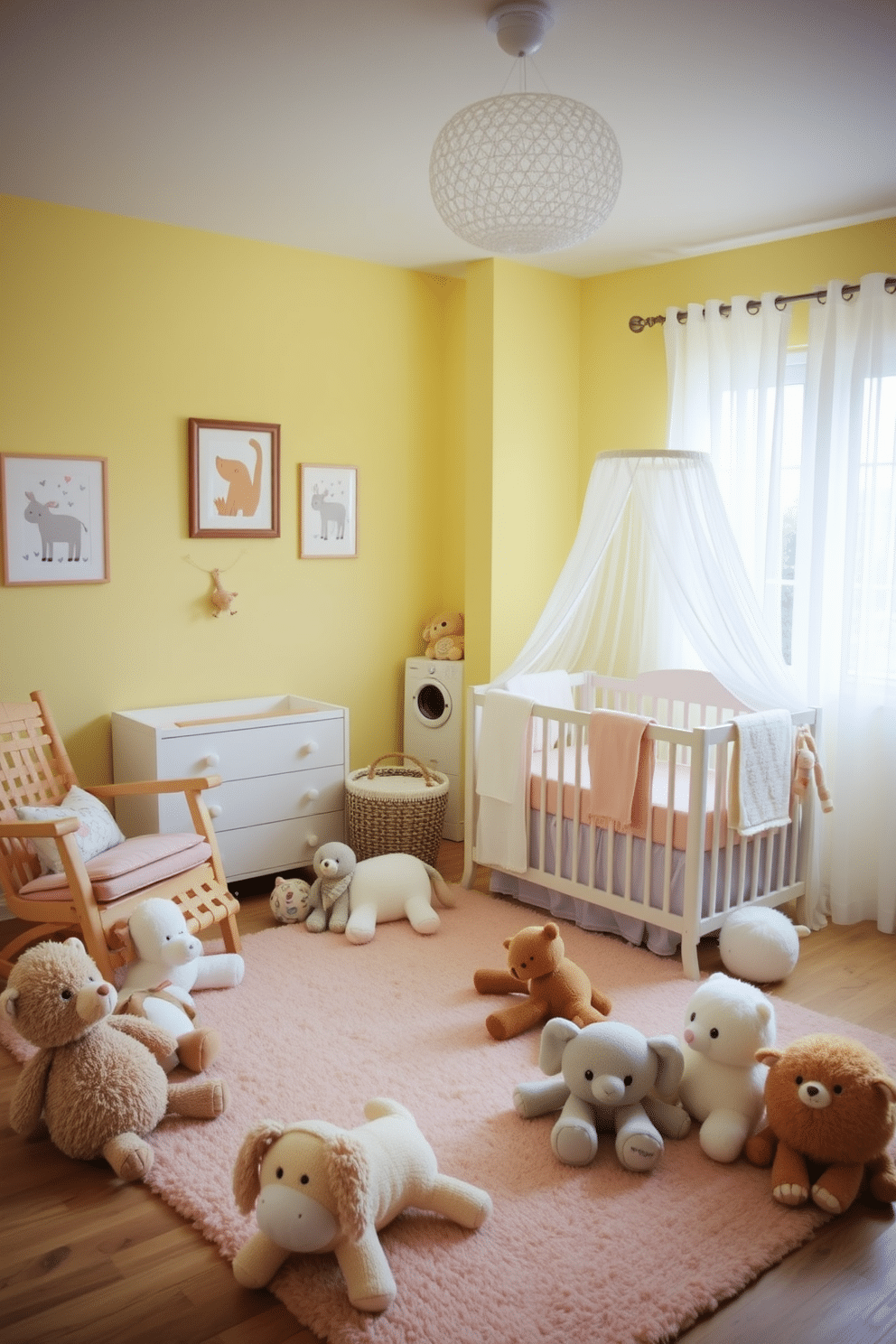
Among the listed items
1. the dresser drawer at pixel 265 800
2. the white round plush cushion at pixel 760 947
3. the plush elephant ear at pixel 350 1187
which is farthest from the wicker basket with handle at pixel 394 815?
the plush elephant ear at pixel 350 1187

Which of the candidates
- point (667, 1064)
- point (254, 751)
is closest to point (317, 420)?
point (254, 751)

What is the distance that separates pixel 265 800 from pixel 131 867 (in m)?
0.94

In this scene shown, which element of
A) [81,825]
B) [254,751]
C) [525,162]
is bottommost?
[81,825]

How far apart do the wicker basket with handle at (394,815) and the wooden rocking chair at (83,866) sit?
2.48 feet

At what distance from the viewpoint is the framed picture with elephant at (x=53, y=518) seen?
3.75 metres

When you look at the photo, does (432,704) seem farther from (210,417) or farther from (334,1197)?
(334,1197)

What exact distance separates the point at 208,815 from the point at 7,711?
0.74m

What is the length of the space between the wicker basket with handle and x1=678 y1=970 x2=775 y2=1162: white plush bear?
1.71 meters

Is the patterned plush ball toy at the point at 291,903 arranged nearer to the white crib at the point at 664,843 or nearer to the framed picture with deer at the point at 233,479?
the white crib at the point at 664,843

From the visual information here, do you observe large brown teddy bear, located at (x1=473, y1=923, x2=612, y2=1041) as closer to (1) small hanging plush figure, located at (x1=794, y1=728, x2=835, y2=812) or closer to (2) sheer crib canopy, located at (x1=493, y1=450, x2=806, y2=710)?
(1) small hanging plush figure, located at (x1=794, y1=728, x2=835, y2=812)

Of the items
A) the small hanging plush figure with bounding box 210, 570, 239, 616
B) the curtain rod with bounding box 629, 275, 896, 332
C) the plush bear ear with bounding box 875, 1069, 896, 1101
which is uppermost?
the curtain rod with bounding box 629, 275, 896, 332

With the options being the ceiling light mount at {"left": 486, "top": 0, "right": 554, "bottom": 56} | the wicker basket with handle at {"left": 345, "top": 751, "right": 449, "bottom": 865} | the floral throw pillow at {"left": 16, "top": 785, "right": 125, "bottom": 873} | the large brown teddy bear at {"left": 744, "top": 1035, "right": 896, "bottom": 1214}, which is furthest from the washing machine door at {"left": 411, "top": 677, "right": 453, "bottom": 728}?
the ceiling light mount at {"left": 486, "top": 0, "right": 554, "bottom": 56}

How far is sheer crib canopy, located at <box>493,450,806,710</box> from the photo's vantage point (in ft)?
12.0

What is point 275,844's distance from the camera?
4.05 m
